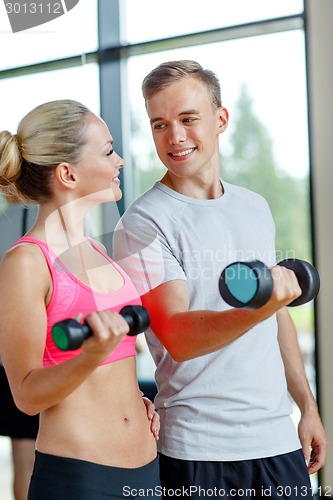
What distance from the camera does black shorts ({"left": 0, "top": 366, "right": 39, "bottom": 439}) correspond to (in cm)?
221

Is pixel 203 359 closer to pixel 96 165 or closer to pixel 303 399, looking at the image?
pixel 303 399

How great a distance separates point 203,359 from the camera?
1237 millimetres

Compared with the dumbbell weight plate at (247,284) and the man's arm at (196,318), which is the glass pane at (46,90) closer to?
the man's arm at (196,318)

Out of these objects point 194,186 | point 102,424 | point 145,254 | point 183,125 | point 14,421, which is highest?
point 183,125

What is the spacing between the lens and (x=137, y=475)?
1110 millimetres

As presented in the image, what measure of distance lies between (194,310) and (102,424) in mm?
245

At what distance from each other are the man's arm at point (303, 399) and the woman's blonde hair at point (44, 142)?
2.00 ft

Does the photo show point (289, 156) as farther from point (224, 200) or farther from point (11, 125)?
point (224, 200)

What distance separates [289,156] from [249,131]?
0.21m

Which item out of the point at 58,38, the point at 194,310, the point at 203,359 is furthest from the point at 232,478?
the point at 58,38

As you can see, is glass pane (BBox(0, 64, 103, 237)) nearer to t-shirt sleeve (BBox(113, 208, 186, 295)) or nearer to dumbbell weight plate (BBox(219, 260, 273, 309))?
t-shirt sleeve (BBox(113, 208, 186, 295))

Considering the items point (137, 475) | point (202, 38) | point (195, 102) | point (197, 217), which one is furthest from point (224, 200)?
point (202, 38)

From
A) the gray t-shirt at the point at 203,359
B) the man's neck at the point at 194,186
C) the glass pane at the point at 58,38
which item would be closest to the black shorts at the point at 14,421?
the gray t-shirt at the point at 203,359

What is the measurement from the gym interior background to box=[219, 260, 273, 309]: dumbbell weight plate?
4.52 feet
